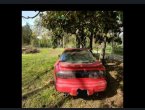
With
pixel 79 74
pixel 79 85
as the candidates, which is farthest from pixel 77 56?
pixel 79 85

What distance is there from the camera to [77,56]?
6.51m

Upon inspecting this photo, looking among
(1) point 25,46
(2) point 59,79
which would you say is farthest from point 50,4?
(2) point 59,79

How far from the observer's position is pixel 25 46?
6.66m

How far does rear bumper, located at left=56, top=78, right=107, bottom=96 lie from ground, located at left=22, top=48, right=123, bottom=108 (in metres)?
0.31

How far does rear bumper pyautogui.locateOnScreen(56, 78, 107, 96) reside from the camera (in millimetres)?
6152

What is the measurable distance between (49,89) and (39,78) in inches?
26.1

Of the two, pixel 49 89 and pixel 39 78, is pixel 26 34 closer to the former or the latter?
pixel 39 78

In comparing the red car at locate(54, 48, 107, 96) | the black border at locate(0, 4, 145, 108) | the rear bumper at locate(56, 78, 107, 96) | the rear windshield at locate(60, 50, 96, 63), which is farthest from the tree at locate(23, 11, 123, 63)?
the rear bumper at locate(56, 78, 107, 96)

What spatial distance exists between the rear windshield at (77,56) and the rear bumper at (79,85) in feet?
1.54

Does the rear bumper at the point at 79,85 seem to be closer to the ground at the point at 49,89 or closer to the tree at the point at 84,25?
the ground at the point at 49,89

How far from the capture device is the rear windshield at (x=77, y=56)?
6422mm
